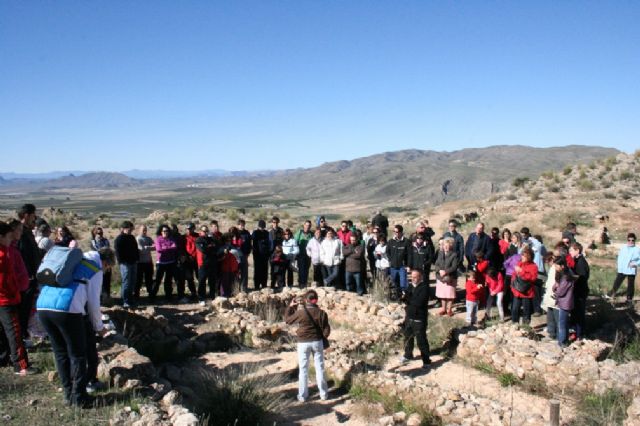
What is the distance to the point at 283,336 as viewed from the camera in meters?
9.52

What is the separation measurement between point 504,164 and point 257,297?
10958 centimetres

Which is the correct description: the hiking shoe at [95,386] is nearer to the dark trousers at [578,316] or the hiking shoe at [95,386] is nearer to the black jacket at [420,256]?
the black jacket at [420,256]

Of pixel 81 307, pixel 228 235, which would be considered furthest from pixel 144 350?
pixel 228 235

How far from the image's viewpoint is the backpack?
484 cm

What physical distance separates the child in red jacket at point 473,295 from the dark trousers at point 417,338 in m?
1.87

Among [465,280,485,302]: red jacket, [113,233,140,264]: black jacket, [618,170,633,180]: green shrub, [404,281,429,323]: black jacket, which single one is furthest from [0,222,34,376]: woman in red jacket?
[618,170,633,180]: green shrub

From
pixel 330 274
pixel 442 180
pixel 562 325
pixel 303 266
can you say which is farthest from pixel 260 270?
pixel 442 180

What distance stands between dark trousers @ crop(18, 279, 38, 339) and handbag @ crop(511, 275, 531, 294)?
8523 mm

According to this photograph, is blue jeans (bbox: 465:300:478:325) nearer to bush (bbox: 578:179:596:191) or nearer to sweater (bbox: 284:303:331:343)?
sweater (bbox: 284:303:331:343)

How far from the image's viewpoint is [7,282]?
580cm

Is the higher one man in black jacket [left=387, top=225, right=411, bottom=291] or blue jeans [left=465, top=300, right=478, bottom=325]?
man in black jacket [left=387, top=225, right=411, bottom=291]

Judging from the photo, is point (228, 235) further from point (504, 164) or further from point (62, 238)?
point (504, 164)

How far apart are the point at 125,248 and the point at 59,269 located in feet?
18.7

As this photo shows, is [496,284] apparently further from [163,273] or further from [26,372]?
[26,372]
